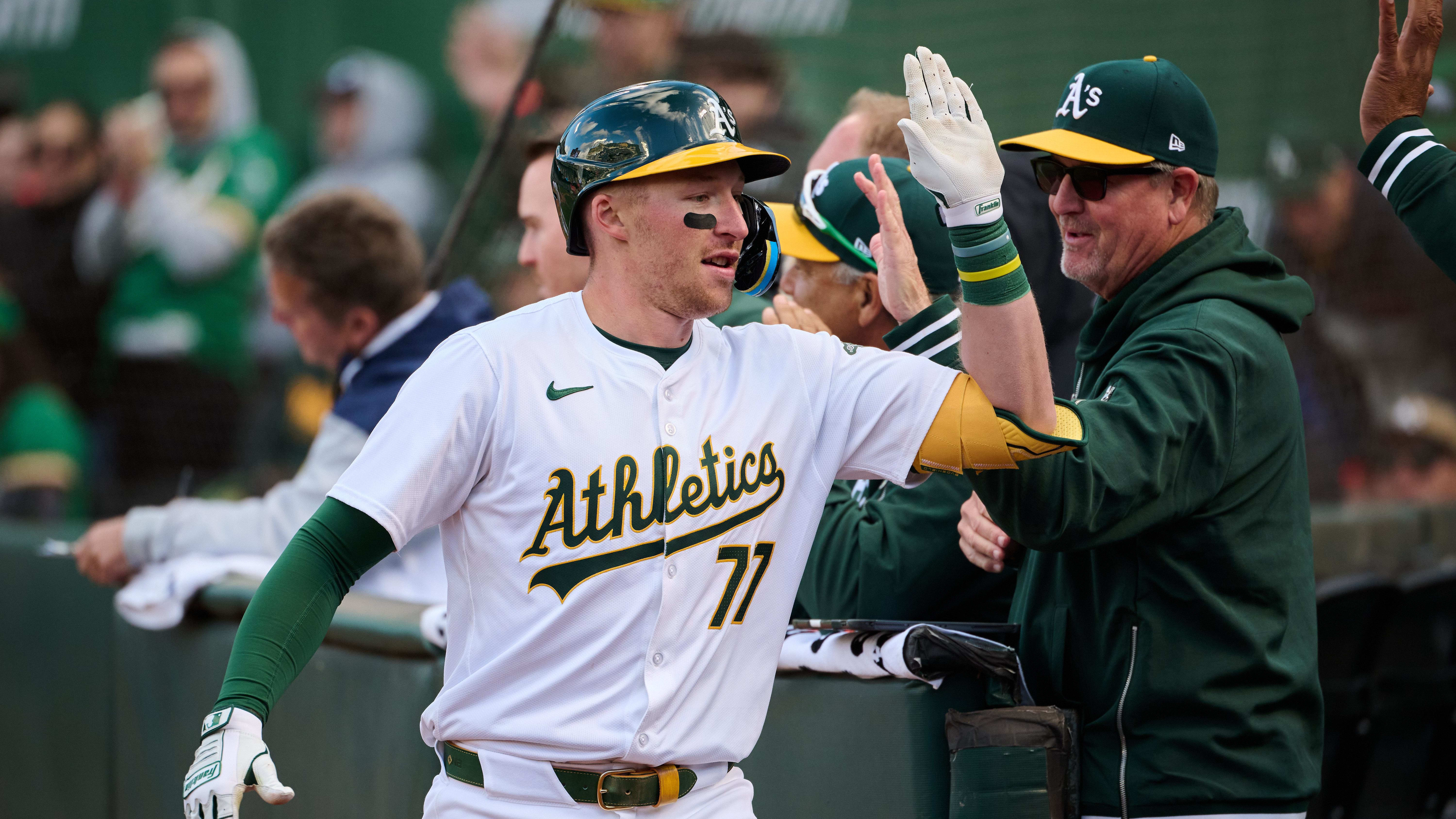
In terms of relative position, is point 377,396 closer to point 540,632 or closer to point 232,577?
point 232,577

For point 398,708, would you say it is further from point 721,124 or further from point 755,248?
point 721,124

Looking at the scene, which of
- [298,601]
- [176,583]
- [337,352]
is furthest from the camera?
[337,352]

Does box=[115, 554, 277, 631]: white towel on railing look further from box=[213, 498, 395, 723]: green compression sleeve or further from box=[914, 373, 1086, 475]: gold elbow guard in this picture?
box=[914, 373, 1086, 475]: gold elbow guard

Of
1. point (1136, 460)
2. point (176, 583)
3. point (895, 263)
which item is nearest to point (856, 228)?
point (895, 263)

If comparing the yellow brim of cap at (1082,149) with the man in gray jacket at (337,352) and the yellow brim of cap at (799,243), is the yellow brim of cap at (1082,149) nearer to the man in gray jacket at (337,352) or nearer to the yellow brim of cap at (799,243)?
the yellow brim of cap at (799,243)

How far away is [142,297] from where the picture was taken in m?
7.93

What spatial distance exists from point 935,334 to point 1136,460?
0.47m

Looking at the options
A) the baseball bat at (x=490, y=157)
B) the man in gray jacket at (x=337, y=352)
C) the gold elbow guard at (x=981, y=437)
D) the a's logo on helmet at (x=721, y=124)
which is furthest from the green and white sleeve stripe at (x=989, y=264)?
the baseball bat at (x=490, y=157)

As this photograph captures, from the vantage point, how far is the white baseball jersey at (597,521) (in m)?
2.24

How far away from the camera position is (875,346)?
3.53 meters

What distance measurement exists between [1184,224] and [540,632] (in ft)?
4.86

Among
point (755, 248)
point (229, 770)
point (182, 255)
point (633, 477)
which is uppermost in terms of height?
point (182, 255)

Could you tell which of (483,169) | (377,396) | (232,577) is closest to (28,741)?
(232,577)

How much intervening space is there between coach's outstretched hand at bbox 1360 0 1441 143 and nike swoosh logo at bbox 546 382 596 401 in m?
1.63
